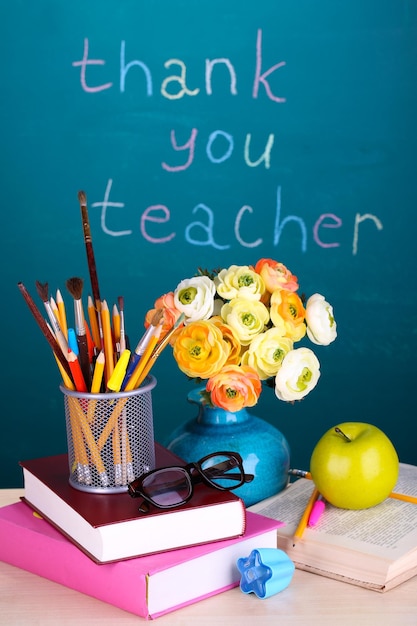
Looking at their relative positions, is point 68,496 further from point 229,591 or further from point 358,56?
point 358,56

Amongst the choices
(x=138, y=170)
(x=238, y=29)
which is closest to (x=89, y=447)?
(x=138, y=170)

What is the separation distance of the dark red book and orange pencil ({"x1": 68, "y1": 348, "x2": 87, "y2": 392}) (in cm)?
12

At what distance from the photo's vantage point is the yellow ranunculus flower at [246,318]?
987 millimetres

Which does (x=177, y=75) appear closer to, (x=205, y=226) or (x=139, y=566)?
(x=205, y=226)

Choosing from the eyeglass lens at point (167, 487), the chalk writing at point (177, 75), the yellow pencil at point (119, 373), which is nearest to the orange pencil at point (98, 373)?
the yellow pencil at point (119, 373)

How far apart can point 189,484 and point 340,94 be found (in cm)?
178

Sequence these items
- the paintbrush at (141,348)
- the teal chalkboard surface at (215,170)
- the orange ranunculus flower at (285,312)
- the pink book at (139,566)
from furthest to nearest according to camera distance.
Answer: the teal chalkboard surface at (215,170)
the orange ranunculus flower at (285,312)
the paintbrush at (141,348)
the pink book at (139,566)

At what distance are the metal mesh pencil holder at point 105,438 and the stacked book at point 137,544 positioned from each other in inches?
0.8

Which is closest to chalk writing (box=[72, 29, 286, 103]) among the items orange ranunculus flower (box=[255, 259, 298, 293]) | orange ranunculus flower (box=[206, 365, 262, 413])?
orange ranunculus flower (box=[255, 259, 298, 293])

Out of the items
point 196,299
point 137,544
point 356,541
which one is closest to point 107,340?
point 196,299

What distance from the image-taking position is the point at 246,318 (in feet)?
3.25

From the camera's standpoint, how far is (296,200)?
2.40 meters

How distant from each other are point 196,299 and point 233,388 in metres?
0.12

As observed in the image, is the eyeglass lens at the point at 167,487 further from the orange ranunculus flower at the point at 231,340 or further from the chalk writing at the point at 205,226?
the chalk writing at the point at 205,226
